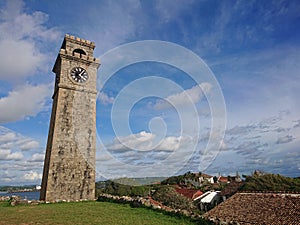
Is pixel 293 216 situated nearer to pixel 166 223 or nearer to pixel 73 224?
pixel 166 223

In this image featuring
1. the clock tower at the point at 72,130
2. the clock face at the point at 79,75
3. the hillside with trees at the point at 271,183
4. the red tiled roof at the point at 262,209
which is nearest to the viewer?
the red tiled roof at the point at 262,209

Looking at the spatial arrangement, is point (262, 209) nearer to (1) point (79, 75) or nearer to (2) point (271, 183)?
(1) point (79, 75)

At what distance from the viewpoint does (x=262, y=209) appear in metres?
16.4

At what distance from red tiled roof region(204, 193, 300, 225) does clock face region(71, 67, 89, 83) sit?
15.5m

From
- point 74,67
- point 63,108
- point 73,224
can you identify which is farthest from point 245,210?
point 74,67

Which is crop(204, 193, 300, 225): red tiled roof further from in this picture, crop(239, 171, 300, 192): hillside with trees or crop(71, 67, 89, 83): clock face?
crop(239, 171, 300, 192): hillside with trees

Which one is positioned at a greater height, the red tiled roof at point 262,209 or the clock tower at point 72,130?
the clock tower at point 72,130

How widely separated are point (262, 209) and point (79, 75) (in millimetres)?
18873

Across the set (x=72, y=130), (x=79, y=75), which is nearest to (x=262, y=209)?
(x=72, y=130)

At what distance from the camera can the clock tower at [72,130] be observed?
17750 mm

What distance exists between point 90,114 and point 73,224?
1248cm

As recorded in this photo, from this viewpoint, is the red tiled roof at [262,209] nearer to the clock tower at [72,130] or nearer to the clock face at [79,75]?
the clock tower at [72,130]

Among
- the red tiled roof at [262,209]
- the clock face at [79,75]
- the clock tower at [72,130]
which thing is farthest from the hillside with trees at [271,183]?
the clock face at [79,75]

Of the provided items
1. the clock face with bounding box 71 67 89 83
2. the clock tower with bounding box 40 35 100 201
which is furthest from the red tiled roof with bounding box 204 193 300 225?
the clock face with bounding box 71 67 89 83
